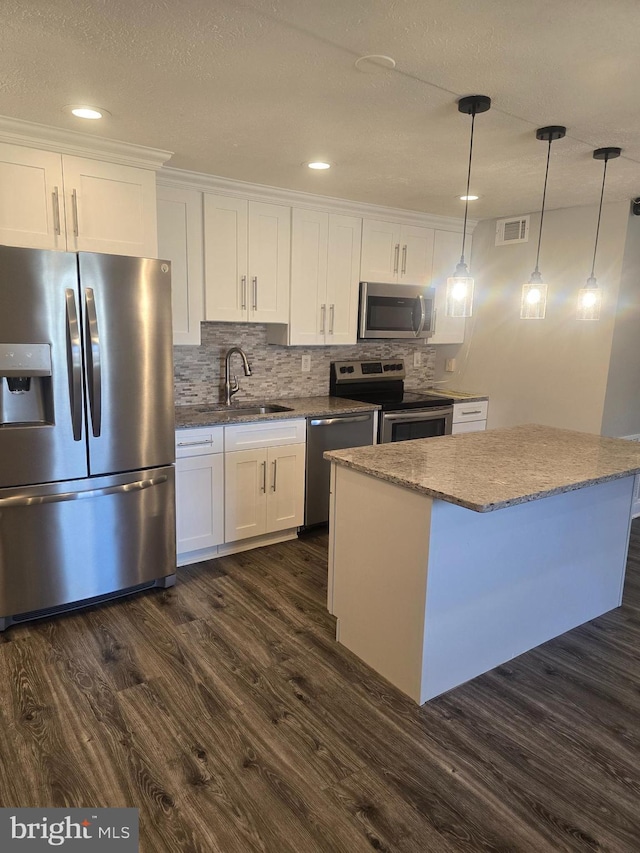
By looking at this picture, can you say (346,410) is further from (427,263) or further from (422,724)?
(422,724)

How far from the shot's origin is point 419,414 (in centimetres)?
434

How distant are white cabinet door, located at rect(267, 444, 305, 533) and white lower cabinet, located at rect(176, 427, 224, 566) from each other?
36 centimetres

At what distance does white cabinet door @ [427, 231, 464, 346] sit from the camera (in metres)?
4.67

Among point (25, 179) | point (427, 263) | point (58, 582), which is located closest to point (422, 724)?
point (58, 582)

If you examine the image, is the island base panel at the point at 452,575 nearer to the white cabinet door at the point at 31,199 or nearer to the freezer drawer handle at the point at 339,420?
the freezer drawer handle at the point at 339,420

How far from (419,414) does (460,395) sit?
673mm

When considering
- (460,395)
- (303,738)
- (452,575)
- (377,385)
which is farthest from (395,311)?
(303,738)

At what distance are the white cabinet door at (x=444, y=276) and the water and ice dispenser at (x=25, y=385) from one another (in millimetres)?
3165

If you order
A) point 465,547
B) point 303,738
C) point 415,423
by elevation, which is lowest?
point 303,738

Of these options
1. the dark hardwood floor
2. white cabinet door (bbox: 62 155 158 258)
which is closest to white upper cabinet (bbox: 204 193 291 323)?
white cabinet door (bbox: 62 155 158 258)

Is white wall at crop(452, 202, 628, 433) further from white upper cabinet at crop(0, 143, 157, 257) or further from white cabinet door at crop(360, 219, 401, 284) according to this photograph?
white upper cabinet at crop(0, 143, 157, 257)

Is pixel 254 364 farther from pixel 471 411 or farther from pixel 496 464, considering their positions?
pixel 496 464

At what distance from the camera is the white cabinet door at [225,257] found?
3.51m

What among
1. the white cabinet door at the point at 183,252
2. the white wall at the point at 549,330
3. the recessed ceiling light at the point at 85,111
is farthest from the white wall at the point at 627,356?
the recessed ceiling light at the point at 85,111
